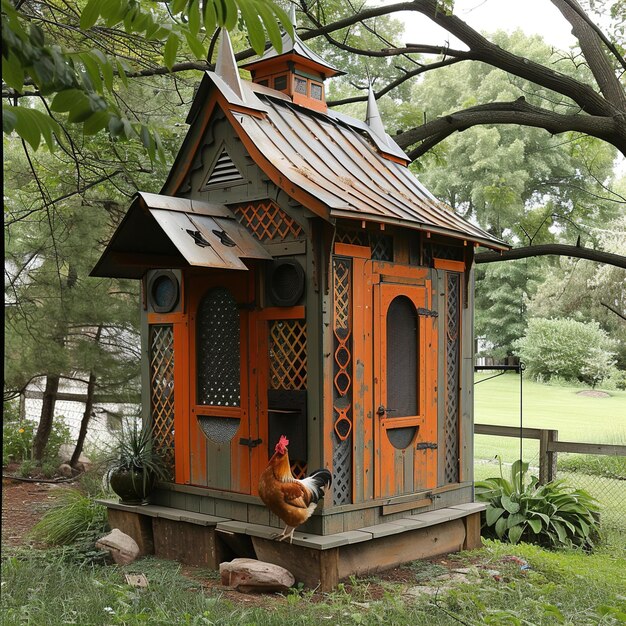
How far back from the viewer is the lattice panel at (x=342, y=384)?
7.46 m

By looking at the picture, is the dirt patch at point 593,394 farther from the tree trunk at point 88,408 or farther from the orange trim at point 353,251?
the orange trim at point 353,251

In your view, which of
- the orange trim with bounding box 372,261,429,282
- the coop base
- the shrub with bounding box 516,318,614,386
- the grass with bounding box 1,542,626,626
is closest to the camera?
the grass with bounding box 1,542,626,626

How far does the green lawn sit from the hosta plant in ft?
27.8

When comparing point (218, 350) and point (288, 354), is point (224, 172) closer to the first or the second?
point (218, 350)

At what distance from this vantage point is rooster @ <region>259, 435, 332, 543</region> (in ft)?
23.0

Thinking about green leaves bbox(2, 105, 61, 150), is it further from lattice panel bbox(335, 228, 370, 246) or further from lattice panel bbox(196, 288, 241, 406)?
lattice panel bbox(196, 288, 241, 406)

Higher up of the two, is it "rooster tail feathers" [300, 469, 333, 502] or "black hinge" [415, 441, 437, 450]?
"black hinge" [415, 441, 437, 450]

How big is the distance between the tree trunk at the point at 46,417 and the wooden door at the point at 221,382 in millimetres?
5222

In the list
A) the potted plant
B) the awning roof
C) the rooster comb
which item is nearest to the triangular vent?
the awning roof

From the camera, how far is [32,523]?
10695 mm

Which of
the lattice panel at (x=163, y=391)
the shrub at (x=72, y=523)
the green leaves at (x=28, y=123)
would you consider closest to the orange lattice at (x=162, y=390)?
the lattice panel at (x=163, y=391)

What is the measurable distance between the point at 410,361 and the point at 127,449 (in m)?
3.07

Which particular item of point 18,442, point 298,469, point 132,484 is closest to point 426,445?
point 298,469

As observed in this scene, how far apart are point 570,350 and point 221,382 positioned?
2490 cm
